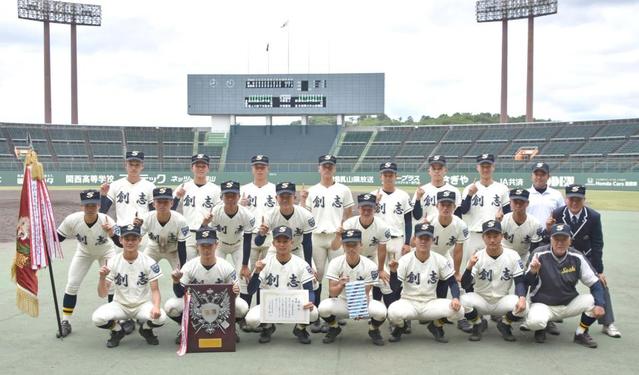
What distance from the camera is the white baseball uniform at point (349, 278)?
6633 millimetres

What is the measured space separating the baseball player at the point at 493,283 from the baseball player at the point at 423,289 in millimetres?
244

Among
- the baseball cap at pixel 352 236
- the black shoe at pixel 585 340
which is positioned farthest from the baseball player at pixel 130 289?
the black shoe at pixel 585 340

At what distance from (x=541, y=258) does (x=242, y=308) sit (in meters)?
3.73

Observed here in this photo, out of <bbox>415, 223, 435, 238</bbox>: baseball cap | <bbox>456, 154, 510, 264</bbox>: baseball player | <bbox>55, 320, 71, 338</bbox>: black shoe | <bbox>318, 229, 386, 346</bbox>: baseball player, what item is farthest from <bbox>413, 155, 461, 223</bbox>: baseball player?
<bbox>55, 320, 71, 338</bbox>: black shoe

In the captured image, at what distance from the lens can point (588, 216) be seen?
24.0 ft

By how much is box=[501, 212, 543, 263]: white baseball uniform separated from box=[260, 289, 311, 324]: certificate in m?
3.03

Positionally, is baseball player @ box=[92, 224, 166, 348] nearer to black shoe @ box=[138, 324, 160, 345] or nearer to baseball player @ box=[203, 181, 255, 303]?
black shoe @ box=[138, 324, 160, 345]

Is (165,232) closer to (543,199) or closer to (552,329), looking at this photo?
(552,329)

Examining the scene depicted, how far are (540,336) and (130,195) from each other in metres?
5.80

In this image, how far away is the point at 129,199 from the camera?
8.02m

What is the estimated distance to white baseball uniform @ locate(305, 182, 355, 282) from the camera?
26.5 ft

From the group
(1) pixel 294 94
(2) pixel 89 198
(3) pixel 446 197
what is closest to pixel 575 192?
(3) pixel 446 197

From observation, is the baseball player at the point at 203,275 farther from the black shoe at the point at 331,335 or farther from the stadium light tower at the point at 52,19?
the stadium light tower at the point at 52,19

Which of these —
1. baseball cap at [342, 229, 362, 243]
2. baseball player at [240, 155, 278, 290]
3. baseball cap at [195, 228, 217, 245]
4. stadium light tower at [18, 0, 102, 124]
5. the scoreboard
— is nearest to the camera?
baseball cap at [195, 228, 217, 245]
